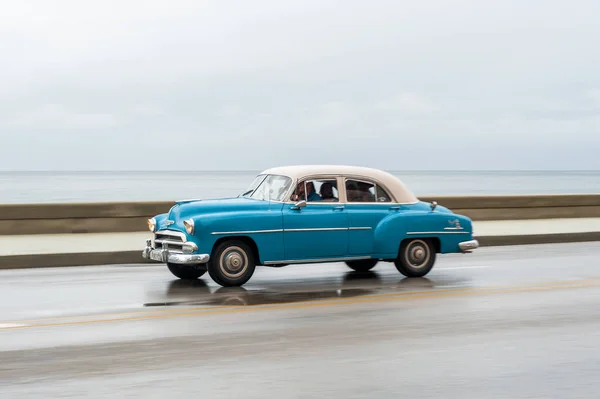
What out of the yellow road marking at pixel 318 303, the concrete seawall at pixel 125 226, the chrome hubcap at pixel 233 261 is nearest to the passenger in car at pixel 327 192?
the chrome hubcap at pixel 233 261

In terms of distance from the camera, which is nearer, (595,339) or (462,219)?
(595,339)

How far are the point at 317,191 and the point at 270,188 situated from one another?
0.69m

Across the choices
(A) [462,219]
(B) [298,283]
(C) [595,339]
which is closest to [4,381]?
(C) [595,339]

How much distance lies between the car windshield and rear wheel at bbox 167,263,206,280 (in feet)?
4.30

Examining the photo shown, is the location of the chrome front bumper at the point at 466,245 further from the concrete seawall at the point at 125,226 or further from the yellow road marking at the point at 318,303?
the concrete seawall at the point at 125,226

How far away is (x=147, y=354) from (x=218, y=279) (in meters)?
4.39

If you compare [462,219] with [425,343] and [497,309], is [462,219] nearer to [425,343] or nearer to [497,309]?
[497,309]

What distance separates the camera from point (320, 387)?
6.43 m

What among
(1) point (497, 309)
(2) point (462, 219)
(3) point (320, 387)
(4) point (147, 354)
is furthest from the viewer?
(2) point (462, 219)

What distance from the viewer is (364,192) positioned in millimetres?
12914

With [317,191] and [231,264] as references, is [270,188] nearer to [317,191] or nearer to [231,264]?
[317,191]

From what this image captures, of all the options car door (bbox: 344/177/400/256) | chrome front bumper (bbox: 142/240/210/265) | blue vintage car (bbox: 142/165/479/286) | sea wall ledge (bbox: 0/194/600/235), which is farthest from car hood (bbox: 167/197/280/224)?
sea wall ledge (bbox: 0/194/600/235)

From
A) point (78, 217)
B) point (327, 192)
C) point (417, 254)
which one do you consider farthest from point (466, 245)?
point (78, 217)

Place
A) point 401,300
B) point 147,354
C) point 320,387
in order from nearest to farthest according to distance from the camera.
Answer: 1. point 320,387
2. point 147,354
3. point 401,300
